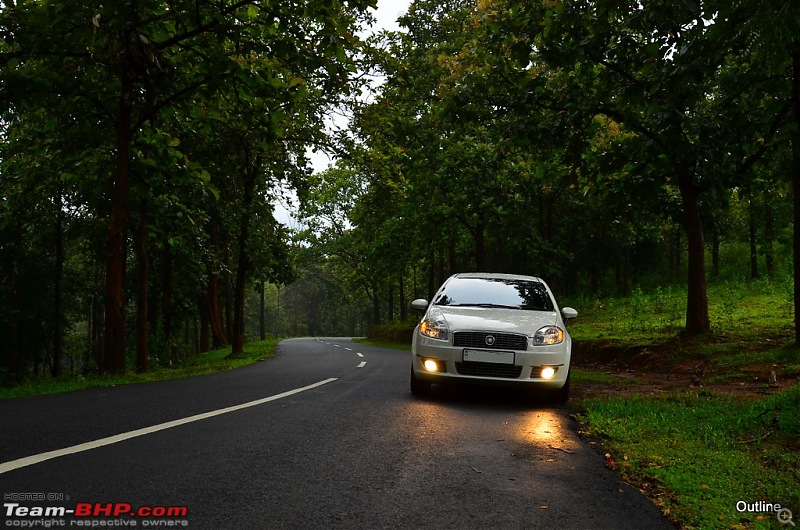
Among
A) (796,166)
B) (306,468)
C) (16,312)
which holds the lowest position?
(16,312)

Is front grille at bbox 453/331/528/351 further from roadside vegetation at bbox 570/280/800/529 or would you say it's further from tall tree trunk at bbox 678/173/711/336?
tall tree trunk at bbox 678/173/711/336

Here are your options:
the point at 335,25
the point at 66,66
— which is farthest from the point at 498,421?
the point at 66,66

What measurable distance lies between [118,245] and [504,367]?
8493 mm

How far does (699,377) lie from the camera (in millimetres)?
9875

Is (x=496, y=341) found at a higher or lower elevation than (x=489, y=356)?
higher

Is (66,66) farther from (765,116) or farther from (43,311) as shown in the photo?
(43,311)

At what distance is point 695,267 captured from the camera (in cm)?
1287

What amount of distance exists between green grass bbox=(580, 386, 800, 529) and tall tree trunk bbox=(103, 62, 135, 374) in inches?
370

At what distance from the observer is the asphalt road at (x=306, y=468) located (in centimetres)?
323

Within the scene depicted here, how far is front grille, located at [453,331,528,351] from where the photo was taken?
7492mm

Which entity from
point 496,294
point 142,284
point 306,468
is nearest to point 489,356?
point 496,294

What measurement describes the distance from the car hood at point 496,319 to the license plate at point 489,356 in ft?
0.96

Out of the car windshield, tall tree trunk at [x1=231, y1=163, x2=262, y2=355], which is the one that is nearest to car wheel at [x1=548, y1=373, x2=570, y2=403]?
the car windshield

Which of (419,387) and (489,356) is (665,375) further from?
(419,387)
